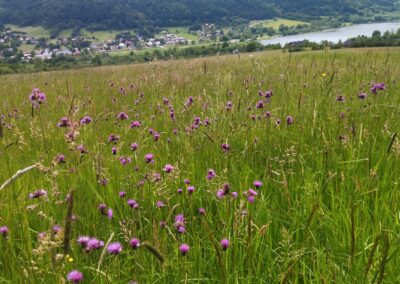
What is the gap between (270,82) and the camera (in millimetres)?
6977

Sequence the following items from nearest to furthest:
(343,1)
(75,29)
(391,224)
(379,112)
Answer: (391,224), (379,112), (75,29), (343,1)

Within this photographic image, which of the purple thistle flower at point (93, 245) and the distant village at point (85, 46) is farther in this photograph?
the distant village at point (85, 46)

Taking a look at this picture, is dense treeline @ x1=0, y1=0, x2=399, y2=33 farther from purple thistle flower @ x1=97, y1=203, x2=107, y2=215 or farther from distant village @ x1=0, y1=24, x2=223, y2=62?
purple thistle flower @ x1=97, y1=203, x2=107, y2=215

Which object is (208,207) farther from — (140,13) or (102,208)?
(140,13)

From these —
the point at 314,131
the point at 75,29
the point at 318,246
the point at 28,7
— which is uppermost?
the point at 28,7

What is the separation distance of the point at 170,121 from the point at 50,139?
144 centimetres

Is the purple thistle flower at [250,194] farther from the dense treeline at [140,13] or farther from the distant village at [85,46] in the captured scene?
the dense treeline at [140,13]

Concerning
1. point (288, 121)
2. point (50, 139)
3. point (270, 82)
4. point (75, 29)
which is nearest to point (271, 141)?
point (288, 121)

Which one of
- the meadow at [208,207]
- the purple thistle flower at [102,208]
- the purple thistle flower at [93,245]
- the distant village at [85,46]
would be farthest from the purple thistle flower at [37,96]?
the distant village at [85,46]

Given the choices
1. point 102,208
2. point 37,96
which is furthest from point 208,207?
point 37,96

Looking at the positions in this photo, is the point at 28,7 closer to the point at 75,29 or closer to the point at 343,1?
the point at 75,29

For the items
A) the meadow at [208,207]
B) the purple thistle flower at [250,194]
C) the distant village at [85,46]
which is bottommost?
the meadow at [208,207]

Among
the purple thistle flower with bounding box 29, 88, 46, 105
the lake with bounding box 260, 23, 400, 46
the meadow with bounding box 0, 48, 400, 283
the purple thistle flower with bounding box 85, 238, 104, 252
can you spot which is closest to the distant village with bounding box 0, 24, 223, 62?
the meadow with bounding box 0, 48, 400, 283

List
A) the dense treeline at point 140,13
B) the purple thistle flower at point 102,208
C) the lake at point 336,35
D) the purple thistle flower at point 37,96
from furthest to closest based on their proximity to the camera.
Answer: the dense treeline at point 140,13, the lake at point 336,35, the purple thistle flower at point 37,96, the purple thistle flower at point 102,208
